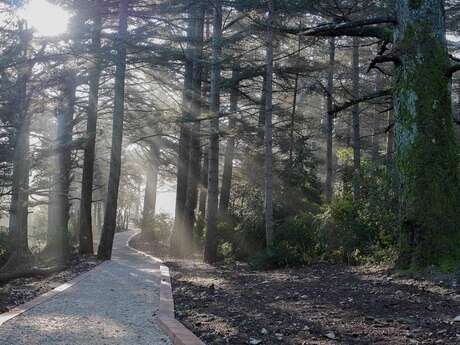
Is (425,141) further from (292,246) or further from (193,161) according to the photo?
(193,161)

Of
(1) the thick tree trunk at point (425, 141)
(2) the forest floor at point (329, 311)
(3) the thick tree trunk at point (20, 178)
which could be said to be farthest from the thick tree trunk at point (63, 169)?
(1) the thick tree trunk at point (425, 141)

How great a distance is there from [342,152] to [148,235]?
56.1 feet

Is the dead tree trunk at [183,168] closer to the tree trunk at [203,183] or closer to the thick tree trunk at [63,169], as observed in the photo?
the tree trunk at [203,183]

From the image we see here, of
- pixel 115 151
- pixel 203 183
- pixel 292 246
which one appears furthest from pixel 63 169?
pixel 292 246

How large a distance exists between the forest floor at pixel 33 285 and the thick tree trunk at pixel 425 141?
18.9ft

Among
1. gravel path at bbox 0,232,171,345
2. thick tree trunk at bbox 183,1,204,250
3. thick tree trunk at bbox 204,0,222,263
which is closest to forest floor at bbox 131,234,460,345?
gravel path at bbox 0,232,171,345


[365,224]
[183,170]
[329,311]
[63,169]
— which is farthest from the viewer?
[183,170]

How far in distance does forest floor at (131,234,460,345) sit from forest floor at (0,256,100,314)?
2.63 meters

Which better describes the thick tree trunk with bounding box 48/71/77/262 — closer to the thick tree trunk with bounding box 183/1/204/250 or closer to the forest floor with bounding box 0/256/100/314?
the forest floor with bounding box 0/256/100/314

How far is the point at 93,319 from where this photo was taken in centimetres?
588

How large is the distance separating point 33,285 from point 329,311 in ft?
23.7

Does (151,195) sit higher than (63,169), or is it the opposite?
(151,195)

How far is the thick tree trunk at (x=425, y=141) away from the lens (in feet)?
21.2

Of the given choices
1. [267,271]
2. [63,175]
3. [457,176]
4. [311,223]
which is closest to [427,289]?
[457,176]
